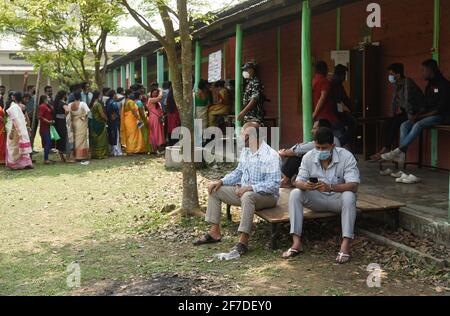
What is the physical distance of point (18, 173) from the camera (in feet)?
39.0

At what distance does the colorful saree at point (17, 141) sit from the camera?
472 inches

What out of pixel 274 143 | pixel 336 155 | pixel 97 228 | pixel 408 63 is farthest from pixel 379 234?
pixel 274 143

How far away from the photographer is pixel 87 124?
13.6 metres

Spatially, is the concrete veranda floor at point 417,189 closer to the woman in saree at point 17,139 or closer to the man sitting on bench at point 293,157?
the man sitting on bench at point 293,157

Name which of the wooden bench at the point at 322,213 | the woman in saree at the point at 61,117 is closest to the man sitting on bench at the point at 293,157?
the wooden bench at the point at 322,213

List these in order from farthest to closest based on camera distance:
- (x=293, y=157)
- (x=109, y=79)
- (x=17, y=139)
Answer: (x=109, y=79) < (x=17, y=139) < (x=293, y=157)

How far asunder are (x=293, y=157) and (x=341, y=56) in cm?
450

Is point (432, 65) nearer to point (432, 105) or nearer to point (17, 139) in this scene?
point (432, 105)

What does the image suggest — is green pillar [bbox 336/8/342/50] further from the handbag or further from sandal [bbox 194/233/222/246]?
the handbag

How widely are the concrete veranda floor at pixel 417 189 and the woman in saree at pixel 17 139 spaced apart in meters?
7.54

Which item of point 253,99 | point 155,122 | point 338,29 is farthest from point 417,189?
point 155,122

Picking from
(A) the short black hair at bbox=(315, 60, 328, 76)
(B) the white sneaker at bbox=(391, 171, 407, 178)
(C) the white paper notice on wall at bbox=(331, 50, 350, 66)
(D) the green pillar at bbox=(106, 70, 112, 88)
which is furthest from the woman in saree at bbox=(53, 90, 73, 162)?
(D) the green pillar at bbox=(106, 70, 112, 88)
